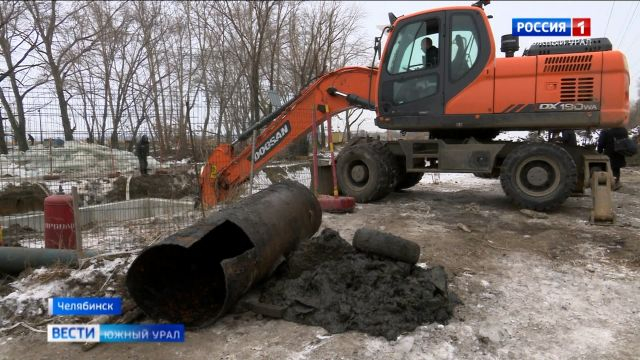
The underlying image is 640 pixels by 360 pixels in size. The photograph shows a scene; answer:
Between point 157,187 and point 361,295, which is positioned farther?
point 157,187

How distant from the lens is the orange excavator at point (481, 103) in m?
6.80

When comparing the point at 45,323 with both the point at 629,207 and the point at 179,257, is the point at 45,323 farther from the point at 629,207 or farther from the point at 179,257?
the point at 629,207

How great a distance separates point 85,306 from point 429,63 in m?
5.83

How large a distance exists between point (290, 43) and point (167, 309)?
2492 centimetres

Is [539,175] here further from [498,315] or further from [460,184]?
[460,184]

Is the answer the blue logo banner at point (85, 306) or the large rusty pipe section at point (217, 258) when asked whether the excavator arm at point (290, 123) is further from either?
the blue logo banner at point (85, 306)

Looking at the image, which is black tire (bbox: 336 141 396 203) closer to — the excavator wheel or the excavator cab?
the excavator wheel

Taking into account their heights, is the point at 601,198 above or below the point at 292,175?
below

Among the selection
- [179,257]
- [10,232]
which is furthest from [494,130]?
[10,232]

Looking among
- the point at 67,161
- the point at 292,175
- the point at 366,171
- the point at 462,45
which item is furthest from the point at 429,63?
the point at 67,161

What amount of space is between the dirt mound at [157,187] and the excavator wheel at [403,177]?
5.59m

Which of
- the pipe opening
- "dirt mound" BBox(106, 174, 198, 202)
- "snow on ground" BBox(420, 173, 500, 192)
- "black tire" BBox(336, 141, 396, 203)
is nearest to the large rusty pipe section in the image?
the pipe opening

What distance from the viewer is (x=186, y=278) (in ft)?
14.2

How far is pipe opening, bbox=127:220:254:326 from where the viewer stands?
3.92 m
